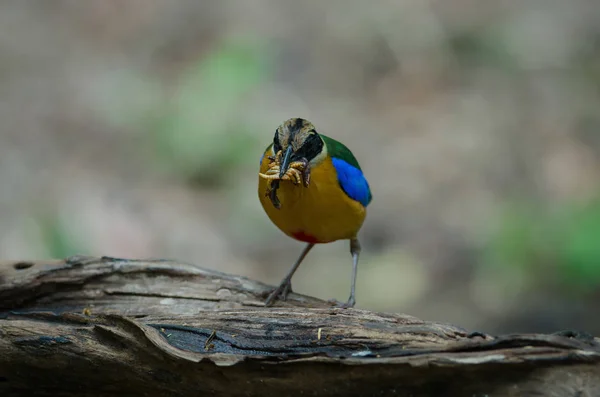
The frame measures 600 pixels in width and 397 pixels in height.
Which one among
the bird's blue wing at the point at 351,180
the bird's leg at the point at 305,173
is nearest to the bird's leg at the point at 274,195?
the bird's leg at the point at 305,173

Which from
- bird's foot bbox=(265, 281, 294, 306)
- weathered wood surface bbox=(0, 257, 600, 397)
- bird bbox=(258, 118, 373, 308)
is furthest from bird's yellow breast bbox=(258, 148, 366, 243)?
weathered wood surface bbox=(0, 257, 600, 397)

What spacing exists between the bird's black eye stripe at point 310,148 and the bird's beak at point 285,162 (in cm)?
6

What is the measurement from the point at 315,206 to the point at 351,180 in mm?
369

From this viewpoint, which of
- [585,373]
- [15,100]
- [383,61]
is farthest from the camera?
[383,61]

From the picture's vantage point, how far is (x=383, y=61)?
11.6 m

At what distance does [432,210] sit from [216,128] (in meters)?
2.90

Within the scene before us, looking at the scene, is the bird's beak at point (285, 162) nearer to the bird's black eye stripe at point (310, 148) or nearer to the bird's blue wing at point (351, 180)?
the bird's black eye stripe at point (310, 148)

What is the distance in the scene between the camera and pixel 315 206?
436cm

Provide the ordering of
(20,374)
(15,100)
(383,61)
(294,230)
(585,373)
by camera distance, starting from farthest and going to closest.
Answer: (383,61) < (15,100) < (294,230) < (20,374) < (585,373)

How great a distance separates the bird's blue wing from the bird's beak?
50 cm

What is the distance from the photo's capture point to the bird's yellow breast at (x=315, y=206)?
4305 mm

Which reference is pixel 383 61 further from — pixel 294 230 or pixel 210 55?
pixel 294 230

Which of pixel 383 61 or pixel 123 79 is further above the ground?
pixel 383 61

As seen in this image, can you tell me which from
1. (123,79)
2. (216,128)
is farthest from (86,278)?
(123,79)
